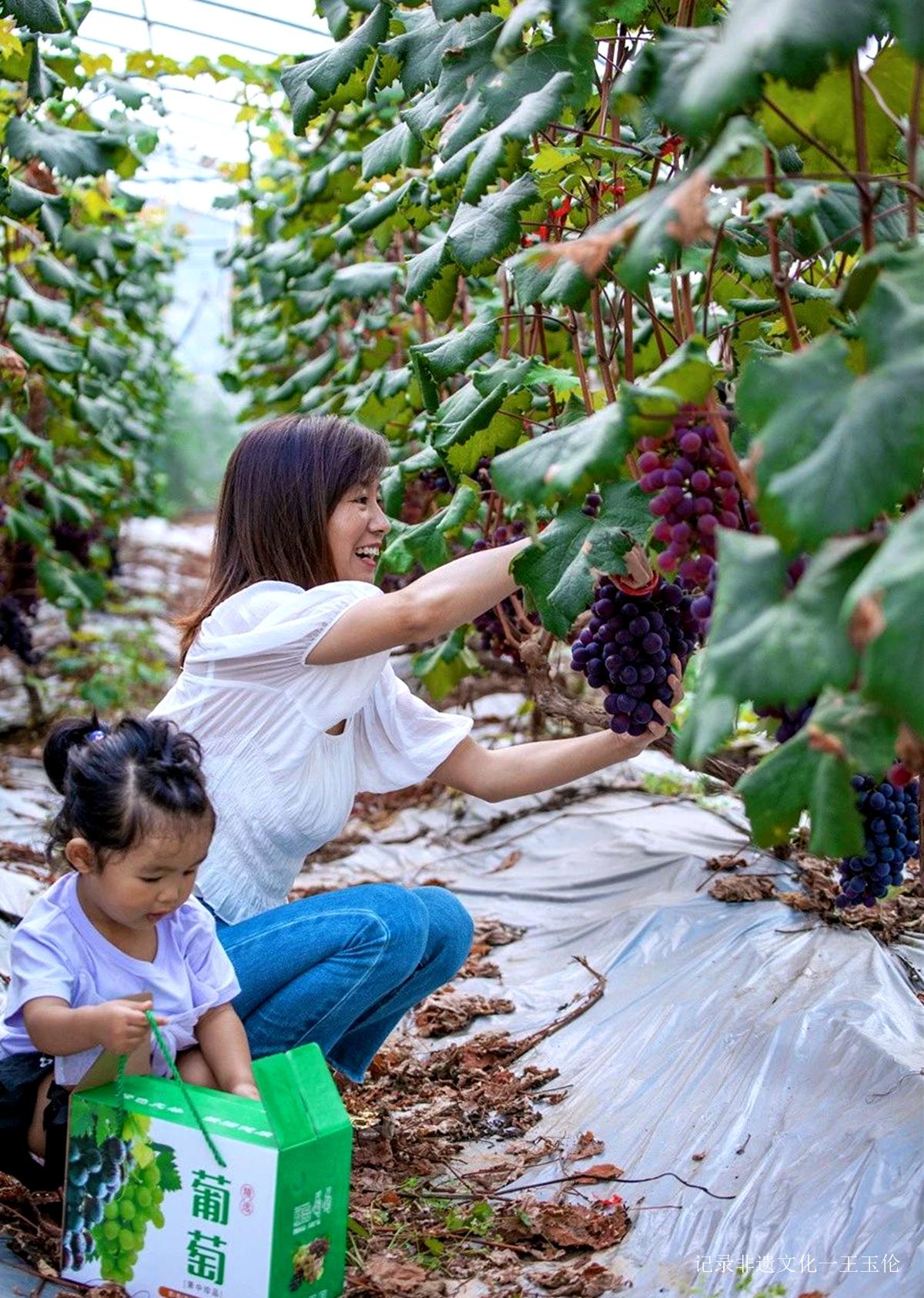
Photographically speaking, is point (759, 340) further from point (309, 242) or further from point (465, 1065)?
point (309, 242)

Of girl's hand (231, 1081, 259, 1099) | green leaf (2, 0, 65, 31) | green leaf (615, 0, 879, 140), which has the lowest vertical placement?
girl's hand (231, 1081, 259, 1099)

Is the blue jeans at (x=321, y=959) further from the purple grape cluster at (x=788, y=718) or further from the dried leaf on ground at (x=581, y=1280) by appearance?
the purple grape cluster at (x=788, y=718)

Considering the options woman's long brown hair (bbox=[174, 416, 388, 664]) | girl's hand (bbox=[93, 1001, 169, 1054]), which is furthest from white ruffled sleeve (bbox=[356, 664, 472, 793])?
girl's hand (bbox=[93, 1001, 169, 1054])

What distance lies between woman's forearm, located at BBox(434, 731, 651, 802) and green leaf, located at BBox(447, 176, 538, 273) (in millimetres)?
835

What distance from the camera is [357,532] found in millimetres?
2607

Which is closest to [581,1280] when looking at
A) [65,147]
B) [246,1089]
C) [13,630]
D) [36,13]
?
[246,1089]

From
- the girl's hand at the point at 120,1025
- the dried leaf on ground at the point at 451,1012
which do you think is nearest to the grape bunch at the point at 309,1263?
the girl's hand at the point at 120,1025

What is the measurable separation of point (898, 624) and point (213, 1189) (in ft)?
3.96

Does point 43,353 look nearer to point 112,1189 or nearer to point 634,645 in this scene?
point 634,645

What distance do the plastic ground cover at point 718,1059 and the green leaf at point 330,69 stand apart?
1.82m

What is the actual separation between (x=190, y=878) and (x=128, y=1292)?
0.55m

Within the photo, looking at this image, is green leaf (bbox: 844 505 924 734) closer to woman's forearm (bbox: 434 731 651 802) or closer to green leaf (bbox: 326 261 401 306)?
woman's forearm (bbox: 434 731 651 802)

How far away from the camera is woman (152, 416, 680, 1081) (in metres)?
2.38

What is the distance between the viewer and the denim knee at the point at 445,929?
8.58 feet
